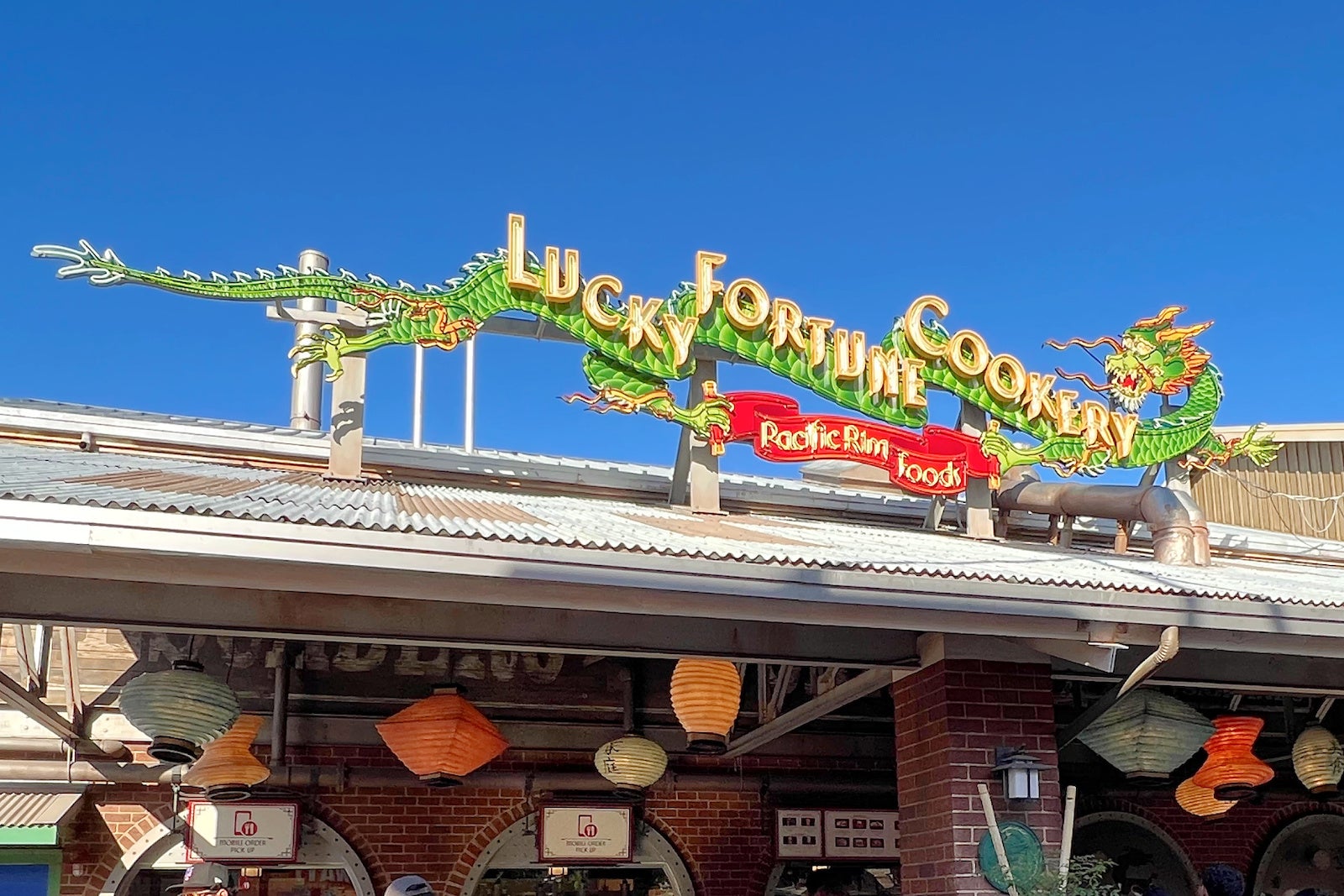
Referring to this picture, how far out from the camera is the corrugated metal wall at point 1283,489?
624 inches

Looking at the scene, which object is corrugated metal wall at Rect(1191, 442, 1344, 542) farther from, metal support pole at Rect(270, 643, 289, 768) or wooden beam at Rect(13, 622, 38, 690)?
wooden beam at Rect(13, 622, 38, 690)

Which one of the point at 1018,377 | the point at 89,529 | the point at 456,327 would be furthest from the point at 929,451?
the point at 89,529

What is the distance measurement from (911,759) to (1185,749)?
1.79m

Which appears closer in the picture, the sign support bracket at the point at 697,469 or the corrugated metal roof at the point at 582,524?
the corrugated metal roof at the point at 582,524

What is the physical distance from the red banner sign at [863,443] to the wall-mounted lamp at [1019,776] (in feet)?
9.37

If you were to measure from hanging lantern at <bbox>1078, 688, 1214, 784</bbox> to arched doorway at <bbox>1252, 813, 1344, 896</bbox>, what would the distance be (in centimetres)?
429

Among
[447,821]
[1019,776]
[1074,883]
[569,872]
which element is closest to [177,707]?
[447,821]

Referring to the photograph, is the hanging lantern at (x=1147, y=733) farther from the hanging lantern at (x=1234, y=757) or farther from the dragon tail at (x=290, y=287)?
the dragon tail at (x=290, y=287)

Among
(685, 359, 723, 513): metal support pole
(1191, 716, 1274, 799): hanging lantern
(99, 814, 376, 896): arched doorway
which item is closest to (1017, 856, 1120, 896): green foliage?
(1191, 716, 1274, 799): hanging lantern

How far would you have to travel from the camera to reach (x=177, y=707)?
262 inches

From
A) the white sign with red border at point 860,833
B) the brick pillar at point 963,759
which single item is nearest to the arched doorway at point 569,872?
the white sign with red border at point 860,833

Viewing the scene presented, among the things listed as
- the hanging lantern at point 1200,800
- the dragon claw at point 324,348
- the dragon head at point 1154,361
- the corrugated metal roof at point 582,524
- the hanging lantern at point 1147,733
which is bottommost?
the hanging lantern at point 1200,800

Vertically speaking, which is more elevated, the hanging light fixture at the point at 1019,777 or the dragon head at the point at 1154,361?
the dragon head at the point at 1154,361

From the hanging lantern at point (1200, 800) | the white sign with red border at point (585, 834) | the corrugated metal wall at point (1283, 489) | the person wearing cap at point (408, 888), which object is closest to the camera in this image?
the person wearing cap at point (408, 888)
